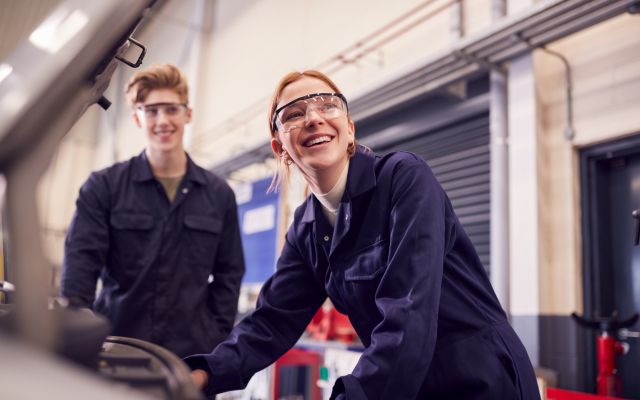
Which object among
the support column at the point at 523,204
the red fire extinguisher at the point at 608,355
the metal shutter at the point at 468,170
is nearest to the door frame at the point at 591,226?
the support column at the point at 523,204

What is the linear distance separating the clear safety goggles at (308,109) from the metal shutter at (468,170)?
2794 millimetres

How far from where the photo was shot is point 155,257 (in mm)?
1948

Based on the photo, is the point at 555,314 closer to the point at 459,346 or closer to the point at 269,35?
the point at 459,346

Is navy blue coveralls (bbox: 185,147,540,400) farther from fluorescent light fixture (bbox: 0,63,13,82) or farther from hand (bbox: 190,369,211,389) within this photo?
fluorescent light fixture (bbox: 0,63,13,82)

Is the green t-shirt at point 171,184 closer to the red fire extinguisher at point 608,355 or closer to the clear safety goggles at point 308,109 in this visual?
the clear safety goggles at point 308,109

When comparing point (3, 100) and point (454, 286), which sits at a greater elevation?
point (3, 100)

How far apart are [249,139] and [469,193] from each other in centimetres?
392

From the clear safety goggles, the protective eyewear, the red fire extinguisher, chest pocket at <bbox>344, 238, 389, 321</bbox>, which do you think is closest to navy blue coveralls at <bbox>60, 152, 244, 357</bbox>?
the protective eyewear

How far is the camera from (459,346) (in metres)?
1.00

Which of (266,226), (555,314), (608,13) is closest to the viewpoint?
(608,13)

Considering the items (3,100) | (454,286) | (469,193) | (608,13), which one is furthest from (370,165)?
(469,193)

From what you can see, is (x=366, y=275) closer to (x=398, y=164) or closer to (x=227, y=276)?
(x=398, y=164)

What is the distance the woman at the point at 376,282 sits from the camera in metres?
0.87

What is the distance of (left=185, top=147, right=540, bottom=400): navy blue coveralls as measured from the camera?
85 cm
